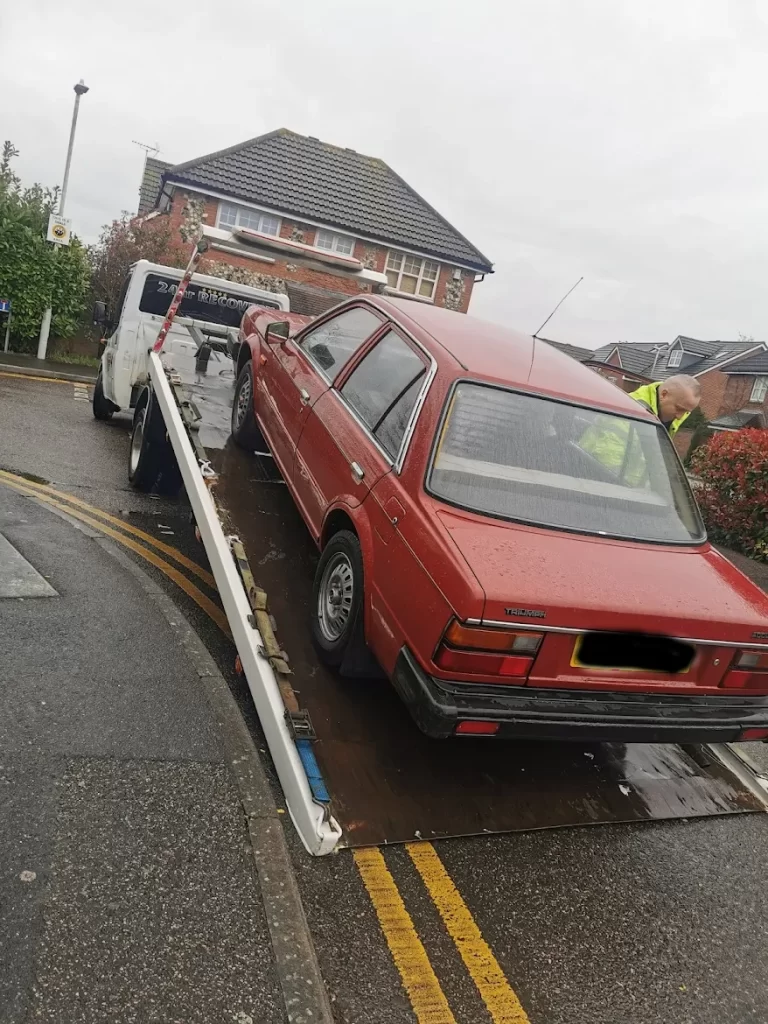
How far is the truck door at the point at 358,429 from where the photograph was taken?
11.5 ft

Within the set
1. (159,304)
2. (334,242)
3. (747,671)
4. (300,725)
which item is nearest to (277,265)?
(159,304)

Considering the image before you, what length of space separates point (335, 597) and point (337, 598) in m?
0.02

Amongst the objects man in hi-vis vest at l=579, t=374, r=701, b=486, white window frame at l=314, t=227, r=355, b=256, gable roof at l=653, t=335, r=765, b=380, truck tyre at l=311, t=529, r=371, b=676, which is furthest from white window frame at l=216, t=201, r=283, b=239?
gable roof at l=653, t=335, r=765, b=380

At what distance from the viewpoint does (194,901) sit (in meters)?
2.40

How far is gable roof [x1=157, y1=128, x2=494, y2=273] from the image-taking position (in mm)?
22875

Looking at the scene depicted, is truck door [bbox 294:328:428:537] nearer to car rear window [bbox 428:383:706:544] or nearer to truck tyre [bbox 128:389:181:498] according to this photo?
car rear window [bbox 428:383:706:544]

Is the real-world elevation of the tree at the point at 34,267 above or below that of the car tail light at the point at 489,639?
above

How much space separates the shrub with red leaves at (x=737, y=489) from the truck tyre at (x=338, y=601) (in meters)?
7.11

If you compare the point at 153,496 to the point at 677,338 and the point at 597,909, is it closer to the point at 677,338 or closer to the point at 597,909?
the point at 597,909

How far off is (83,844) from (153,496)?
4.49 metres

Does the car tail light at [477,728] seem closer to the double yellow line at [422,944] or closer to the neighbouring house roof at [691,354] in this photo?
the double yellow line at [422,944]

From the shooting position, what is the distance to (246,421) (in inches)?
211

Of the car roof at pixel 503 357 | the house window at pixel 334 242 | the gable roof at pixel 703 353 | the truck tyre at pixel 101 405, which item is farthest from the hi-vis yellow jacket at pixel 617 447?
the gable roof at pixel 703 353

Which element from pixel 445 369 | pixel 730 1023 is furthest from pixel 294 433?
pixel 730 1023
